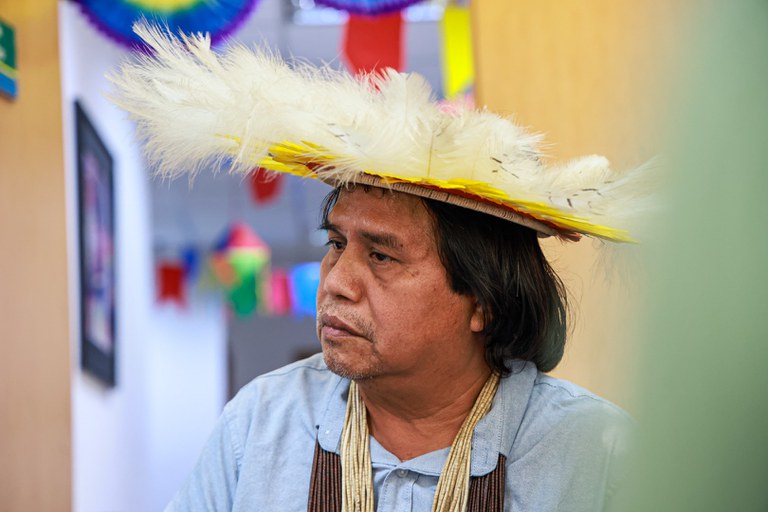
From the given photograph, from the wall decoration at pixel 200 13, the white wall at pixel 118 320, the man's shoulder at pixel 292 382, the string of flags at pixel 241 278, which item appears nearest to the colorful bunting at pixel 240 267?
the string of flags at pixel 241 278

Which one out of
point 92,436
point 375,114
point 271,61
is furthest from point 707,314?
point 92,436

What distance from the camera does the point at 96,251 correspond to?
3.62m

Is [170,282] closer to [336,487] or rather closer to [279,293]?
[279,293]

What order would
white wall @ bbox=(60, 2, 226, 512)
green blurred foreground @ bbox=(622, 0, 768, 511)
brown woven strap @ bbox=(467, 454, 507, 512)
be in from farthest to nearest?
white wall @ bbox=(60, 2, 226, 512) < brown woven strap @ bbox=(467, 454, 507, 512) < green blurred foreground @ bbox=(622, 0, 768, 511)

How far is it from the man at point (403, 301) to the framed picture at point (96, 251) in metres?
1.71

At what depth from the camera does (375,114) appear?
1.48 metres

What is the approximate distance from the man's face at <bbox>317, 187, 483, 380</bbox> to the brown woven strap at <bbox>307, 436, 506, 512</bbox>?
0.17m

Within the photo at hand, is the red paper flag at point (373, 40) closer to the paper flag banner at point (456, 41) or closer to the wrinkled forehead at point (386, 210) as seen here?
the paper flag banner at point (456, 41)

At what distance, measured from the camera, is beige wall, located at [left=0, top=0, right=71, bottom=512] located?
108 inches

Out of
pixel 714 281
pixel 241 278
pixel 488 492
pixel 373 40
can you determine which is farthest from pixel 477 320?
pixel 241 278

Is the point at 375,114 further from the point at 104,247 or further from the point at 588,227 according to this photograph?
the point at 104,247

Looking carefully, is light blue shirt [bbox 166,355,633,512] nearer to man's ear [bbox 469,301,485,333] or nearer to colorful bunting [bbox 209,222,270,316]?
man's ear [bbox 469,301,485,333]

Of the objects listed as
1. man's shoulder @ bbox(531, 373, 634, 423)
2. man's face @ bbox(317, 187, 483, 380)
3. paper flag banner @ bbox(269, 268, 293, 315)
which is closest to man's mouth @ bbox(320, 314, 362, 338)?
man's face @ bbox(317, 187, 483, 380)

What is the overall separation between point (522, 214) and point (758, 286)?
3.74 ft
